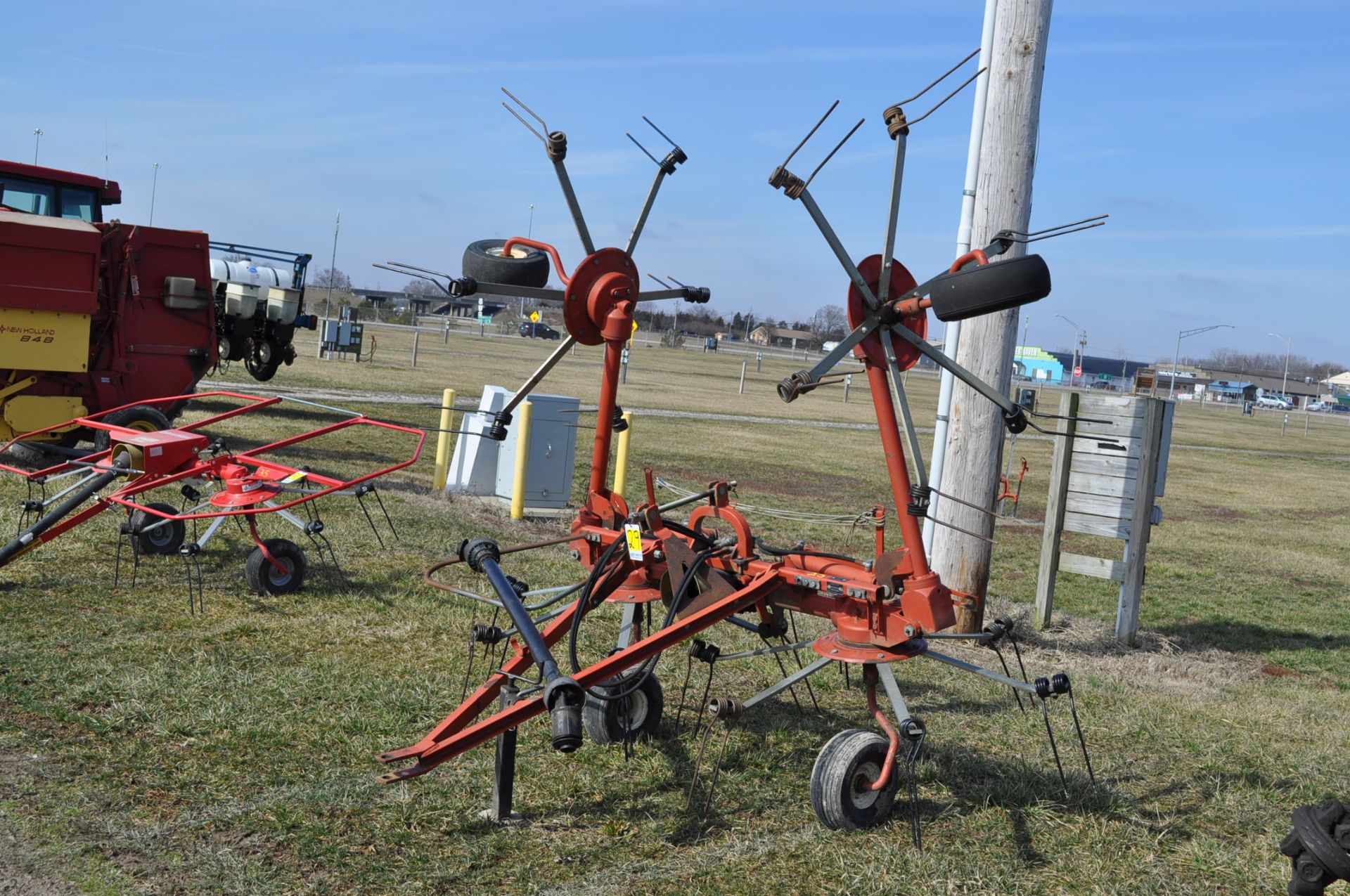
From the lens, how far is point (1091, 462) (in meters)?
10.2

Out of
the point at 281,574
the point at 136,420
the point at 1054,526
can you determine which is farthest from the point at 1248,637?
the point at 136,420

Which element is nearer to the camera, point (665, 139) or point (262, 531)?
point (665, 139)

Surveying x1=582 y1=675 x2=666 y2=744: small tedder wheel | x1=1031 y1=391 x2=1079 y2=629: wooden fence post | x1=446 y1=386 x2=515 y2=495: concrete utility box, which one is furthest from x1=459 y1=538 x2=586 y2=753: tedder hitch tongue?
x1=446 y1=386 x2=515 y2=495: concrete utility box

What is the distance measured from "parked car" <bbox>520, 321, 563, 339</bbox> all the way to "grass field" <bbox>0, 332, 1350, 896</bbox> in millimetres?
73601

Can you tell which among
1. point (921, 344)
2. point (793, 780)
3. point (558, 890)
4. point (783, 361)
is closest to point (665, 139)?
point (921, 344)

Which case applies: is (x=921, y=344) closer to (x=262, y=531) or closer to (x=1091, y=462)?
(x=1091, y=462)

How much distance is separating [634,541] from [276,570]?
3.85m

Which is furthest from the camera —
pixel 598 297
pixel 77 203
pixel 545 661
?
pixel 77 203

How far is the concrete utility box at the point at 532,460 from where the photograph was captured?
13328 mm

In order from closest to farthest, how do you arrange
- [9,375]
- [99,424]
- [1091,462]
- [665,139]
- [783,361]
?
[665,139] → [99,424] → [1091,462] → [9,375] → [783,361]

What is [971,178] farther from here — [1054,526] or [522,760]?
[522,760]

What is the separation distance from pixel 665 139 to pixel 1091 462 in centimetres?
584

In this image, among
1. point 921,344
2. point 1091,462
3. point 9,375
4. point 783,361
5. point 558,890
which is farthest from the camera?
point 783,361

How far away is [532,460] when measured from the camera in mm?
13383
